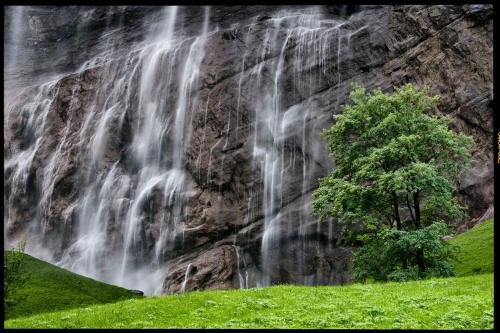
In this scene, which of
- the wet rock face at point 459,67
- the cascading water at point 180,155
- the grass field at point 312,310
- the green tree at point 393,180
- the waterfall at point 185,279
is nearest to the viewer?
the grass field at point 312,310

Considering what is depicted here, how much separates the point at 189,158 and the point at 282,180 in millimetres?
12917

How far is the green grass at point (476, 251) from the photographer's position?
37.1 meters

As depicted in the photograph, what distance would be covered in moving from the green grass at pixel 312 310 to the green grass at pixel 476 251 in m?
10.9

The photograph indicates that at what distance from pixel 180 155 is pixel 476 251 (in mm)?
37257

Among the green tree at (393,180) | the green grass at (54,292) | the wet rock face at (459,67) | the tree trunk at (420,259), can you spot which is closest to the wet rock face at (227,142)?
the wet rock face at (459,67)

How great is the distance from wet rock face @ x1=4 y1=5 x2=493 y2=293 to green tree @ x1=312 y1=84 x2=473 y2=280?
65.1ft

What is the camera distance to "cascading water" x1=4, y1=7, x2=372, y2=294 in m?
57.8

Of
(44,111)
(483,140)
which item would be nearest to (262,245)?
(483,140)

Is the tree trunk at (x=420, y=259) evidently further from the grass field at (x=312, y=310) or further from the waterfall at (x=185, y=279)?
the waterfall at (x=185, y=279)

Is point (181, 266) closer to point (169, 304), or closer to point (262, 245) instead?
point (262, 245)

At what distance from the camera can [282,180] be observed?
58.7 meters

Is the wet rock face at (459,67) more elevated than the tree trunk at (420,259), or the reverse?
the wet rock face at (459,67)

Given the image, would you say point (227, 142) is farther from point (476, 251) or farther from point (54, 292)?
point (476, 251)

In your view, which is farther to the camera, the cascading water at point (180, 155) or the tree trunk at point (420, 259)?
the cascading water at point (180, 155)
